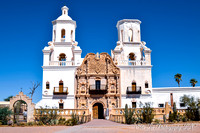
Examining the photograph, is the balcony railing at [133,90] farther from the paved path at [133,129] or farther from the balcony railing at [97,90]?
the paved path at [133,129]

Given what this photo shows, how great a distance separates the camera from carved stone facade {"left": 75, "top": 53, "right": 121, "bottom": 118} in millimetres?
33750

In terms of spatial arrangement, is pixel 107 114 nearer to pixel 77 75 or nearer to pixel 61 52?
pixel 77 75

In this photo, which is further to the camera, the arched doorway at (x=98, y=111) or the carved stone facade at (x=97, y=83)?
the arched doorway at (x=98, y=111)

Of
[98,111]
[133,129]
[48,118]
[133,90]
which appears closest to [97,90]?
[98,111]

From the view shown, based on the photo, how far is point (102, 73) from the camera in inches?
1372

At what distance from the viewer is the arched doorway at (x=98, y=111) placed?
112 feet

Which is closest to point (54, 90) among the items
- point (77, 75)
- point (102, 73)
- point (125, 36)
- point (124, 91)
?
point (77, 75)

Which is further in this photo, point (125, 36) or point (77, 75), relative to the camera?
point (125, 36)

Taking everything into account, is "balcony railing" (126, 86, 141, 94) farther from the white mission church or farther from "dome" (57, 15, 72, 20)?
"dome" (57, 15, 72, 20)

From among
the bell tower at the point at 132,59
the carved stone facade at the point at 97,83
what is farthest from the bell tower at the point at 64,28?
the bell tower at the point at 132,59

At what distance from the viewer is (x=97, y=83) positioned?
3462 cm

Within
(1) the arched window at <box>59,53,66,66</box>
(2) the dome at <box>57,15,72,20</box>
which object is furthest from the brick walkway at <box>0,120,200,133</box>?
(2) the dome at <box>57,15,72,20</box>

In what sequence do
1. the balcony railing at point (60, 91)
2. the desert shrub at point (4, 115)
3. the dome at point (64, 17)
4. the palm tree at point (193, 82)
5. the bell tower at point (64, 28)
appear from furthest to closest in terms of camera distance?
the palm tree at point (193, 82) → the dome at point (64, 17) → the bell tower at point (64, 28) → the balcony railing at point (60, 91) → the desert shrub at point (4, 115)

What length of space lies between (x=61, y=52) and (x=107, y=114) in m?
11.2
